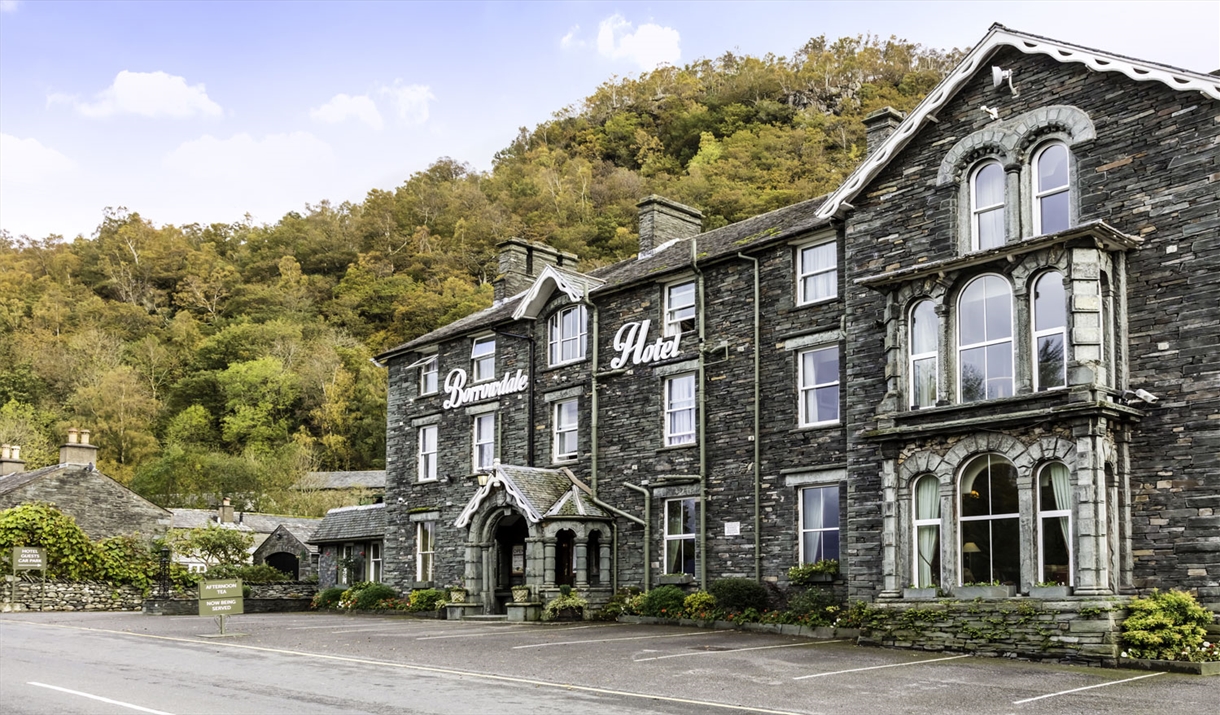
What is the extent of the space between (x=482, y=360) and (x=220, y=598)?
39.5 feet

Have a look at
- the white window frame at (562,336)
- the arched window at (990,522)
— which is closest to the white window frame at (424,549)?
the white window frame at (562,336)

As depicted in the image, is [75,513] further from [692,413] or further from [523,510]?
[692,413]

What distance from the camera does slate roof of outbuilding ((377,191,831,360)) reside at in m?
26.0

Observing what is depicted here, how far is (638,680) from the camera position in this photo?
1515 cm

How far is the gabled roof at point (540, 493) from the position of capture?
28016 millimetres

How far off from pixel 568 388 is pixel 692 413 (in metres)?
4.80

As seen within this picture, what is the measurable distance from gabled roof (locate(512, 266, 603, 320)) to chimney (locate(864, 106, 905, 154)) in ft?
28.5

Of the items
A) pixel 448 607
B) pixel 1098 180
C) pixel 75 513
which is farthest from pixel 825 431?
pixel 75 513

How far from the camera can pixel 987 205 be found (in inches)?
816

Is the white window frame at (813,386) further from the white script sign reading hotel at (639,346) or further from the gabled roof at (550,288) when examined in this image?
the gabled roof at (550,288)

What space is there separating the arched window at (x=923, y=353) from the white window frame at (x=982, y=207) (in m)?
1.52

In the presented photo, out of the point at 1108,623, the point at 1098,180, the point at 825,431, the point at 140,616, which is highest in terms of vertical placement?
the point at 1098,180

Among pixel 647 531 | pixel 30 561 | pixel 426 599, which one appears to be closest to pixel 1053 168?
pixel 647 531

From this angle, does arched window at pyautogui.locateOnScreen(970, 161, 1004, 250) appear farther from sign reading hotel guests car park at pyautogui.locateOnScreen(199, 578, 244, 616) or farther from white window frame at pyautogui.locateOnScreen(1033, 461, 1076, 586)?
sign reading hotel guests car park at pyautogui.locateOnScreen(199, 578, 244, 616)
